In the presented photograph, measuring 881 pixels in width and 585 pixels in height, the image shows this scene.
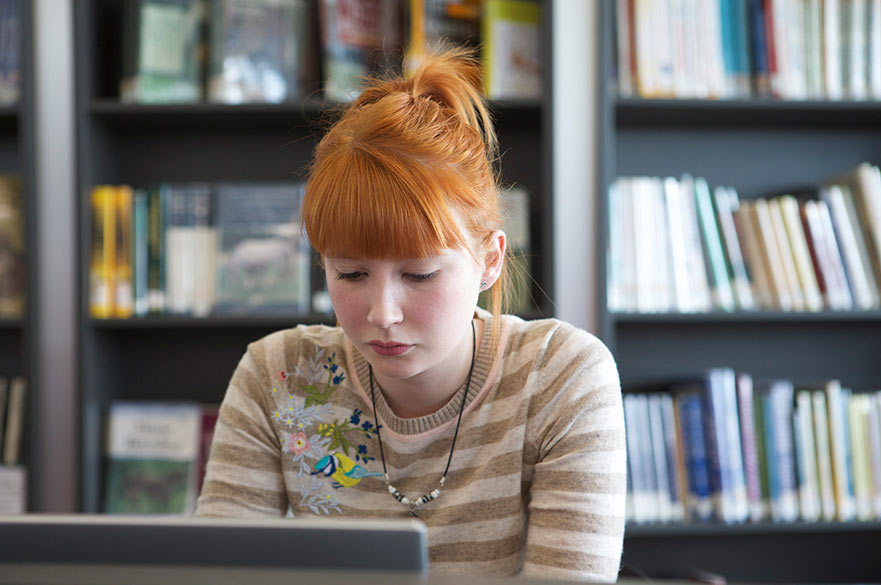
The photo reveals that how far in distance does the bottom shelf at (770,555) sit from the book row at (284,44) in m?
1.22

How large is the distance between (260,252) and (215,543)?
1479mm

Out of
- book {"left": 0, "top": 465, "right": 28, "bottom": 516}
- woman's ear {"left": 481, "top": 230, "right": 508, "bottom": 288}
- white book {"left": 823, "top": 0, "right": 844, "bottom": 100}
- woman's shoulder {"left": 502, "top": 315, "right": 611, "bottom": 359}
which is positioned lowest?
book {"left": 0, "top": 465, "right": 28, "bottom": 516}

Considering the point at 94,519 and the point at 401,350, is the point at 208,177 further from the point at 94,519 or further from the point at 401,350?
the point at 94,519

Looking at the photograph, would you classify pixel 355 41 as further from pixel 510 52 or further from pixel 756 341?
pixel 756 341

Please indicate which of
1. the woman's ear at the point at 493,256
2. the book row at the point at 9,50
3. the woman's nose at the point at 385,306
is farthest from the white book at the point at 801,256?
the book row at the point at 9,50

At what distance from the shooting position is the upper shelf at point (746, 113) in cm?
180

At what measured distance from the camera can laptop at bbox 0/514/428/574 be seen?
16.5 inches

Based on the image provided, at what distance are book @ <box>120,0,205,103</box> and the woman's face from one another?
115cm

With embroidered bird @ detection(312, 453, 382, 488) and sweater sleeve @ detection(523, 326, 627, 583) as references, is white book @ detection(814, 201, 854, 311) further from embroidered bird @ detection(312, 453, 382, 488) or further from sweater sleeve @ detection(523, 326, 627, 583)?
embroidered bird @ detection(312, 453, 382, 488)

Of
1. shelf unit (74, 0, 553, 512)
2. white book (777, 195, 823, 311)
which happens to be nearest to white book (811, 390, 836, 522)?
white book (777, 195, 823, 311)

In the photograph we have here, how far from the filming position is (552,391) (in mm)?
1006

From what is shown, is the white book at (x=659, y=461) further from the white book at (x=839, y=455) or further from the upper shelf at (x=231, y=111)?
the upper shelf at (x=231, y=111)

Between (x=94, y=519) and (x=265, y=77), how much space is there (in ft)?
5.18

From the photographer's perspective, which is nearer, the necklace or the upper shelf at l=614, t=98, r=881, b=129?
the necklace
